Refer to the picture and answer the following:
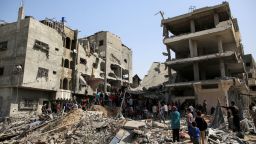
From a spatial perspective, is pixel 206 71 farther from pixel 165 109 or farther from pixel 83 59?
pixel 83 59

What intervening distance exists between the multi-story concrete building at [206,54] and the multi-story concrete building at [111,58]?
16663 millimetres

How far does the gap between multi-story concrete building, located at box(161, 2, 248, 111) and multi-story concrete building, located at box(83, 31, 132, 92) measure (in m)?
16.7

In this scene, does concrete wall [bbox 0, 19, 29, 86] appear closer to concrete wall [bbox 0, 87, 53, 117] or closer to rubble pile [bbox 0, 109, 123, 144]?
concrete wall [bbox 0, 87, 53, 117]

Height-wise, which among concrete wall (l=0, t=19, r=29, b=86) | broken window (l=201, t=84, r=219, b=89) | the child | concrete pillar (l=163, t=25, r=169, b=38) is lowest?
the child

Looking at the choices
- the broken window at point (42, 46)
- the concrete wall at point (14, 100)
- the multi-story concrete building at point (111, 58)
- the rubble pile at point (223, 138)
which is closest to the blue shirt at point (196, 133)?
the rubble pile at point (223, 138)

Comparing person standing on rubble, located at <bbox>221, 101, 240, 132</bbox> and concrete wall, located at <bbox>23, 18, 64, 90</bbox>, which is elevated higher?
concrete wall, located at <bbox>23, 18, 64, 90</bbox>

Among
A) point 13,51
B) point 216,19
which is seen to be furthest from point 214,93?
point 13,51

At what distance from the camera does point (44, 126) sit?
16219 millimetres

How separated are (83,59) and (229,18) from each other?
2248 cm

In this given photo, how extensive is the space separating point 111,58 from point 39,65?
20421mm

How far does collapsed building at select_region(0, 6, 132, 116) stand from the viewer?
27.0 metres

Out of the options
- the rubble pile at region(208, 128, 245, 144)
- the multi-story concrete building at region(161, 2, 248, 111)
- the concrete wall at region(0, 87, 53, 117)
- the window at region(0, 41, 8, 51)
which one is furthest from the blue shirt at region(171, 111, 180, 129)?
the window at region(0, 41, 8, 51)

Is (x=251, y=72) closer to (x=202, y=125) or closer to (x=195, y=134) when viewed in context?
(x=202, y=125)

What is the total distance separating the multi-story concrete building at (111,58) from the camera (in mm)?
45094
